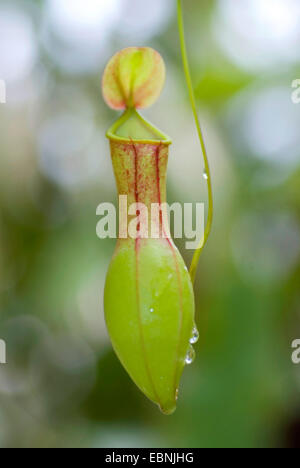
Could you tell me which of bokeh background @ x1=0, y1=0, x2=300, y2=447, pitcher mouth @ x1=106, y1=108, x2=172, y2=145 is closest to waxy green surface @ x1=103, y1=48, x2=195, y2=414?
pitcher mouth @ x1=106, y1=108, x2=172, y2=145

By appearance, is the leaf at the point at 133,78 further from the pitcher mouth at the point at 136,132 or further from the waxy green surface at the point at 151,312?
the waxy green surface at the point at 151,312

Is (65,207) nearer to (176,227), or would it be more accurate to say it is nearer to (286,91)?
(176,227)

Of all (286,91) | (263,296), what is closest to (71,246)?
(263,296)

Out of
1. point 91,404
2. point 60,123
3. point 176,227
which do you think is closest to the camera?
point 176,227

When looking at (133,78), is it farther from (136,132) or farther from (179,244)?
(179,244)

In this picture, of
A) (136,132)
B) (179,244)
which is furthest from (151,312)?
(179,244)

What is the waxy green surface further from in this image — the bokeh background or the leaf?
the bokeh background
